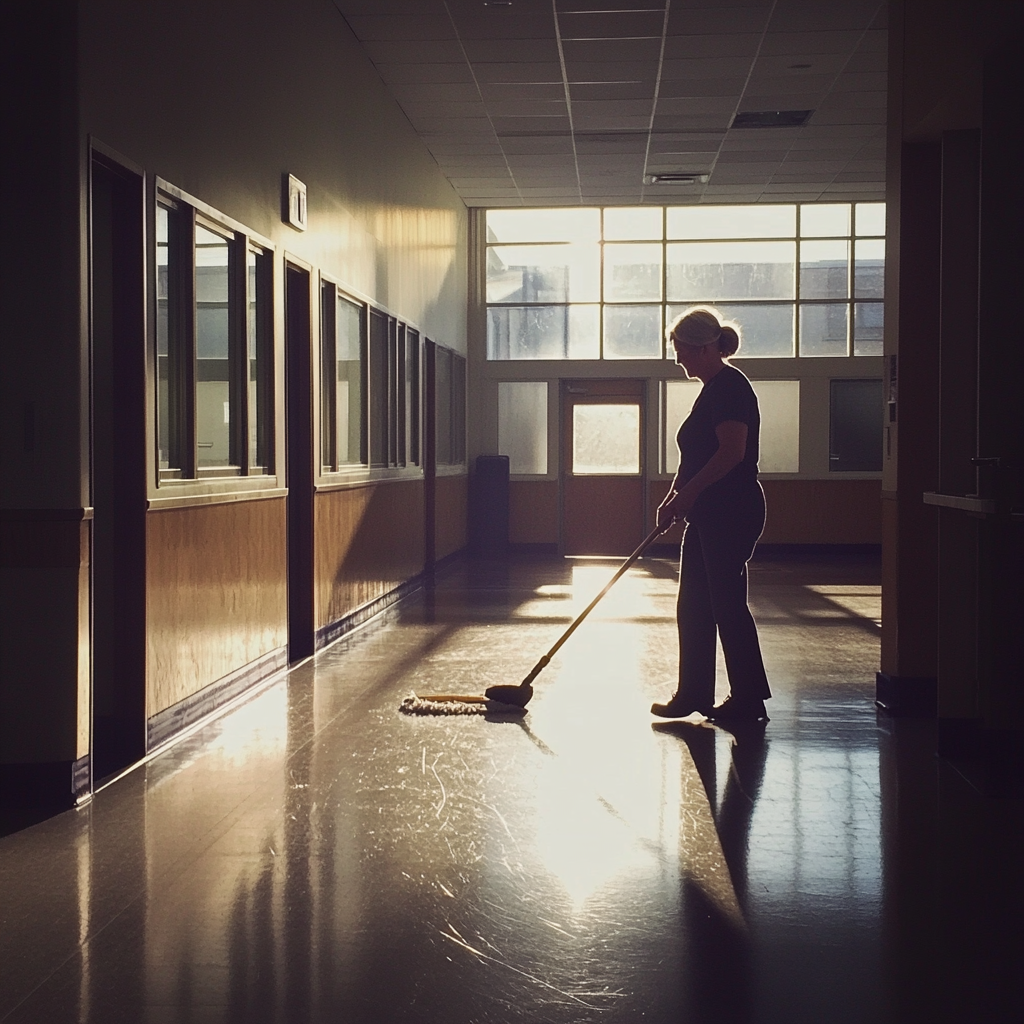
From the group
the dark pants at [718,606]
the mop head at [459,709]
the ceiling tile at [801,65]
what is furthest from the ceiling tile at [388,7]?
the mop head at [459,709]

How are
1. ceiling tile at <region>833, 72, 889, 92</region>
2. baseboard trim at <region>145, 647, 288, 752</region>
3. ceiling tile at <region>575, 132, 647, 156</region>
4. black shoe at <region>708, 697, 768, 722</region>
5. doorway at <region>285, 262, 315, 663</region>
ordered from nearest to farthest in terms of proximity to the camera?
1. baseboard trim at <region>145, 647, 288, 752</region>
2. black shoe at <region>708, 697, 768, 722</region>
3. doorway at <region>285, 262, 315, 663</region>
4. ceiling tile at <region>833, 72, 889, 92</region>
5. ceiling tile at <region>575, 132, 647, 156</region>

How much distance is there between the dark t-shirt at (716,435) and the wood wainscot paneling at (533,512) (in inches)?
382

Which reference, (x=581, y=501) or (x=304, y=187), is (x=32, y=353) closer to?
(x=304, y=187)

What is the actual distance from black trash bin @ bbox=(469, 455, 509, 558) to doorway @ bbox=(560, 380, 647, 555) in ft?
2.80

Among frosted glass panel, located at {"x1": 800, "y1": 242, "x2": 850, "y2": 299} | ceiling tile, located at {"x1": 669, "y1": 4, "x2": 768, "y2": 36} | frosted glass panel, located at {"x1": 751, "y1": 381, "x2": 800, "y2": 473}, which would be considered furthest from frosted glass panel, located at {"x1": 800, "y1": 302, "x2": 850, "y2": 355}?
ceiling tile, located at {"x1": 669, "y1": 4, "x2": 768, "y2": 36}

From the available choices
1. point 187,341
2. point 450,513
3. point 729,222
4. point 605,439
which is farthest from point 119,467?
point 729,222

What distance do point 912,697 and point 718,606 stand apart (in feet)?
3.16

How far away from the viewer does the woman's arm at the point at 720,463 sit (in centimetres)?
475

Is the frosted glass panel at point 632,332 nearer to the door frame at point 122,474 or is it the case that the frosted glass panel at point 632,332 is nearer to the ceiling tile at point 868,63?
the ceiling tile at point 868,63

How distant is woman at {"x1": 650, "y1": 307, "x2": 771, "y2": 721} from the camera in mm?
4801

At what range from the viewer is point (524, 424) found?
48.2 feet

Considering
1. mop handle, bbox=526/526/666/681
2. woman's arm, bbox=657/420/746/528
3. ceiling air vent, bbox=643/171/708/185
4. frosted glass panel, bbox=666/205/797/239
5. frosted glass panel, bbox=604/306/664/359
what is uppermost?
ceiling air vent, bbox=643/171/708/185

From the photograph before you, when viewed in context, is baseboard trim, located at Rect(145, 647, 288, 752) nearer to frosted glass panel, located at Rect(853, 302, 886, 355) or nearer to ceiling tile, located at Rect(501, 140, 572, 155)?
ceiling tile, located at Rect(501, 140, 572, 155)

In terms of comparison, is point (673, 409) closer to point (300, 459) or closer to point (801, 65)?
point (801, 65)
